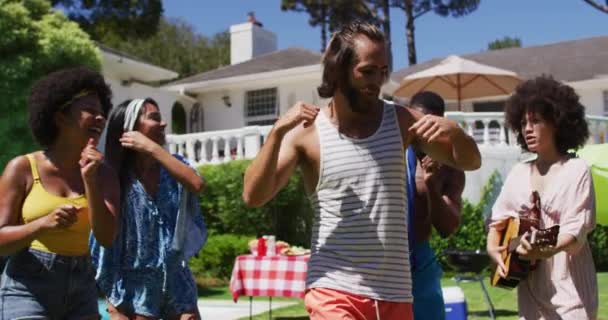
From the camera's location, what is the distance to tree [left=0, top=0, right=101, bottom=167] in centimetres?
1334

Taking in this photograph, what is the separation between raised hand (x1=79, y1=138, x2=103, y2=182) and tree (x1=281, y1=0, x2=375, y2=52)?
118 feet

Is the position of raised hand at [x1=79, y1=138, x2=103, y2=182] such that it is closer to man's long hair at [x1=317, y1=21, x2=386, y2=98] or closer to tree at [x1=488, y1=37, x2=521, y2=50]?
man's long hair at [x1=317, y1=21, x2=386, y2=98]

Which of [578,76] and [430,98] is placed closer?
[430,98]

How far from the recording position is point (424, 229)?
4.05 metres

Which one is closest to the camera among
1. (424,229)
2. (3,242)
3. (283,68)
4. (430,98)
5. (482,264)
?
(3,242)

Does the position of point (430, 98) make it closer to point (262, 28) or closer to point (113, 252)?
point (113, 252)

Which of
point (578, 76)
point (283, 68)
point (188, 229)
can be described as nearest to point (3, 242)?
point (188, 229)

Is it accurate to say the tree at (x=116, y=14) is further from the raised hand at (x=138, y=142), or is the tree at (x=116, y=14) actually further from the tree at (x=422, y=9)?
the raised hand at (x=138, y=142)

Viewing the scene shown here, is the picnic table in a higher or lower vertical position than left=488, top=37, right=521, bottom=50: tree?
lower

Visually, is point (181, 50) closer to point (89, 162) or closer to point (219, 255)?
point (219, 255)

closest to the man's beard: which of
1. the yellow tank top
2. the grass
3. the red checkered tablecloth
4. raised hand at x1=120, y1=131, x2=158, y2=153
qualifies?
raised hand at x1=120, y1=131, x2=158, y2=153

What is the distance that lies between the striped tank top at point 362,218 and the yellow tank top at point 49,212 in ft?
4.03

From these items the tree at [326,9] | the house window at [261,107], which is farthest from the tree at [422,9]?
the house window at [261,107]

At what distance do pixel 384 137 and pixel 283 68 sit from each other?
2103 cm
